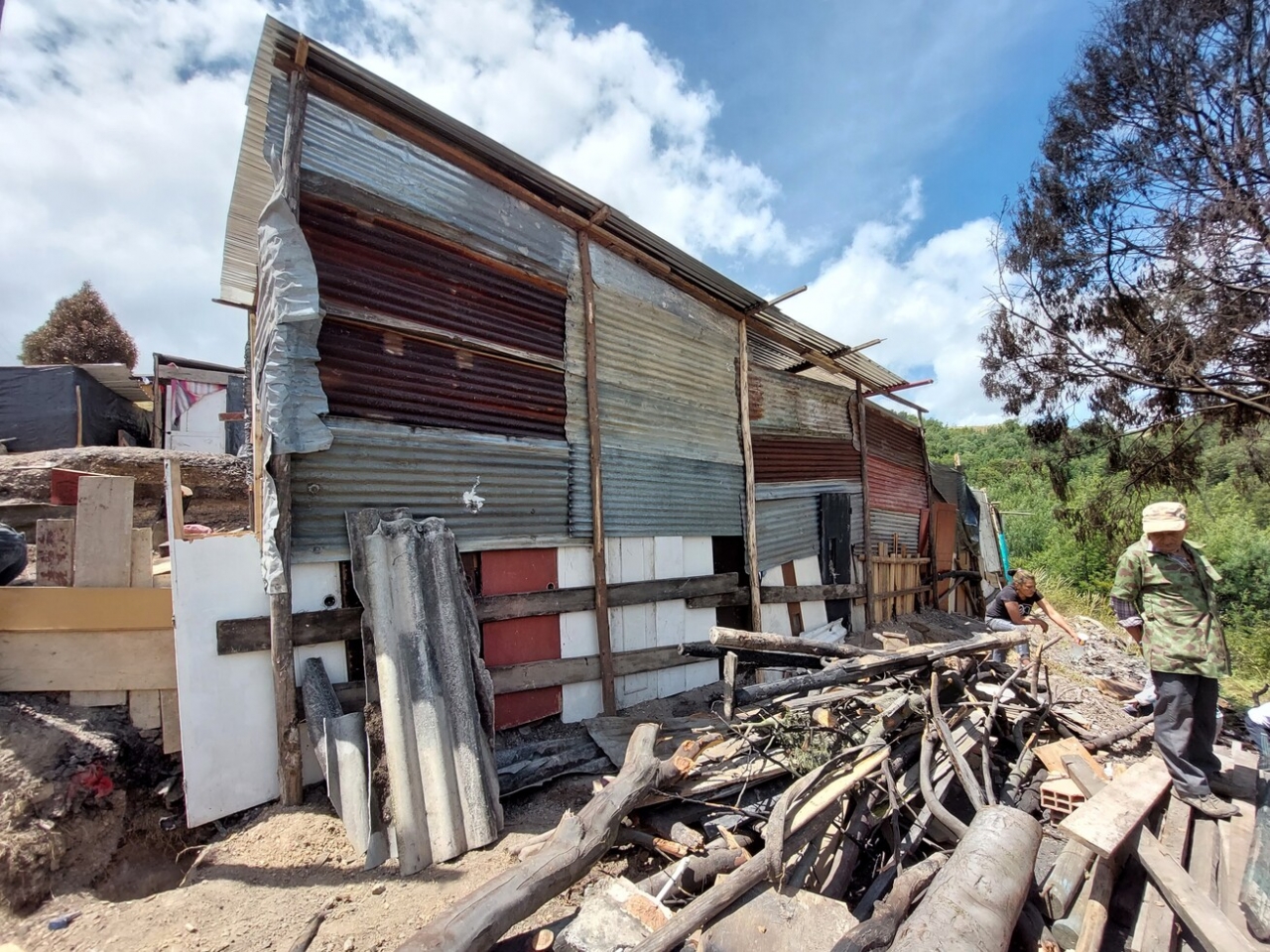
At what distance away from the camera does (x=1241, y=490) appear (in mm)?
8188

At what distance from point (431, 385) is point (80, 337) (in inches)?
650

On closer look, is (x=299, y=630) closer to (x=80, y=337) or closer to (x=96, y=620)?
(x=96, y=620)

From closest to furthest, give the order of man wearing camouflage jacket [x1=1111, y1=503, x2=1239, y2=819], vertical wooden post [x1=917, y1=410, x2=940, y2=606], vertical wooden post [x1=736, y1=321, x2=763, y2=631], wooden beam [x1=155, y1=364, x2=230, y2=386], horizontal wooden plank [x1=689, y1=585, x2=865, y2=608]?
man wearing camouflage jacket [x1=1111, y1=503, x2=1239, y2=819], horizontal wooden plank [x1=689, y1=585, x2=865, y2=608], vertical wooden post [x1=736, y1=321, x2=763, y2=631], vertical wooden post [x1=917, y1=410, x2=940, y2=606], wooden beam [x1=155, y1=364, x2=230, y2=386]

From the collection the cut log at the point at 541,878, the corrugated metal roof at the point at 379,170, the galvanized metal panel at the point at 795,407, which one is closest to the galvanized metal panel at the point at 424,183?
the corrugated metal roof at the point at 379,170

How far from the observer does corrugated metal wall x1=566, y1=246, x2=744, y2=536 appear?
15.9ft

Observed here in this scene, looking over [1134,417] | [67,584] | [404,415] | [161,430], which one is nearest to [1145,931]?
[404,415]

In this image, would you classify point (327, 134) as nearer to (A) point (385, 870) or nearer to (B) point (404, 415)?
(B) point (404, 415)

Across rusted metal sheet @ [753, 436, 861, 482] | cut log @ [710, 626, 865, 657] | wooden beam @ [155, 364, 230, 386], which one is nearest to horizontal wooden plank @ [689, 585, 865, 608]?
rusted metal sheet @ [753, 436, 861, 482]

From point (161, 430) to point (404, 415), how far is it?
11.1 m

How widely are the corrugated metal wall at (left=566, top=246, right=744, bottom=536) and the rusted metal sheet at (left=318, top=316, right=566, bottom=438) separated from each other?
352mm

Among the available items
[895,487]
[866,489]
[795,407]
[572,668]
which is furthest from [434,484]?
[895,487]

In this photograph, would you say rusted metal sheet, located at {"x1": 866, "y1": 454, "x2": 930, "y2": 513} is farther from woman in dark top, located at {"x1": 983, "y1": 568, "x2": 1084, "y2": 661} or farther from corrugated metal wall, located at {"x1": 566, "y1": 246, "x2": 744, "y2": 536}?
corrugated metal wall, located at {"x1": 566, "y1": 246, "x2": 744, "y2": 536}

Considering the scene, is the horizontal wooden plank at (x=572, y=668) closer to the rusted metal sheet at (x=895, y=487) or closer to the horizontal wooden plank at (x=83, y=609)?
the horizontal wooden plank at (x=83, y=609)

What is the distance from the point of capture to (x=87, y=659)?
322 centimetres
